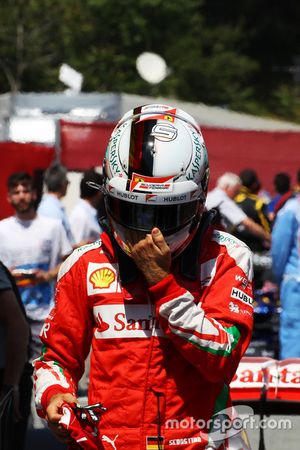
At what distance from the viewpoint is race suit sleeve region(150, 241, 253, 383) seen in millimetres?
3324

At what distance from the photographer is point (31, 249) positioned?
8453mm

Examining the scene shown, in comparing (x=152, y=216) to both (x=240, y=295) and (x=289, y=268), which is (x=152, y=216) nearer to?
(x=240, y=295)

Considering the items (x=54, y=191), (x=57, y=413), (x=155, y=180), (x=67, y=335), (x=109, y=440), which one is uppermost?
(x=155, y=180)

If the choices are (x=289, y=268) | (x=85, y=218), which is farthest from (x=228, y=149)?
(x=289, y=268)

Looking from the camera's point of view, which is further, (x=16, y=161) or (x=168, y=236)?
(x=16, y=161)

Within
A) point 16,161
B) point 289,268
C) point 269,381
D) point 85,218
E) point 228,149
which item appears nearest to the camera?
point 269,381

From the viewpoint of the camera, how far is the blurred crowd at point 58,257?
16.6 feet

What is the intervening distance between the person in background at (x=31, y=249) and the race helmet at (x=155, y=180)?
492cm

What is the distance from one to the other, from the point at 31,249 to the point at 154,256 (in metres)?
5.14

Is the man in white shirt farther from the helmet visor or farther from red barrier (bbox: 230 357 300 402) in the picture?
the helmet visor

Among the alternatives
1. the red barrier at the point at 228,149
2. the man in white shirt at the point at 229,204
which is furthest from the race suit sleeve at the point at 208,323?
the red barrier at the point at 228,149

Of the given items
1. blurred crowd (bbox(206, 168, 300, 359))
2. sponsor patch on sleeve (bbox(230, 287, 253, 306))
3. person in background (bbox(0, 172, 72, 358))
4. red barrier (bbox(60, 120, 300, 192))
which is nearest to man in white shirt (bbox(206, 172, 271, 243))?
blurred crowd (bbox(206, 168, 300, 359))

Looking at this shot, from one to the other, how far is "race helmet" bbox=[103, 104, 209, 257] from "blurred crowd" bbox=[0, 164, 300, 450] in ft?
5.30

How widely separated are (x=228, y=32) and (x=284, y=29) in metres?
6.33
